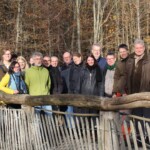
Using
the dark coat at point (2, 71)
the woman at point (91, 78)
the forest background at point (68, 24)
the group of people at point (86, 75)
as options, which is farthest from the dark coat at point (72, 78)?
the forest background at point (68, 24)

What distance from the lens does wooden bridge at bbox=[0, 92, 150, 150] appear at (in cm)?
380

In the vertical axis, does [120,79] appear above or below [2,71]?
below

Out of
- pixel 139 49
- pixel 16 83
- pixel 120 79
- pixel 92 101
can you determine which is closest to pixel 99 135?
pixel 92 101

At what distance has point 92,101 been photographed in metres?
4.09

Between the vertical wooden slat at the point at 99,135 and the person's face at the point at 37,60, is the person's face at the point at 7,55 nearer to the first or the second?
the person's face at the point at 37,60

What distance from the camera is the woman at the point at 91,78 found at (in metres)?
8.01

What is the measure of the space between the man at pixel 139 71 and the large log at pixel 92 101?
227 cm

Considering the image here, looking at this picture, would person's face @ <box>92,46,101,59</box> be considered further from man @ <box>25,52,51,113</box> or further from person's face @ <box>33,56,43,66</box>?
person's face @ <box>33,56,43,66</box>

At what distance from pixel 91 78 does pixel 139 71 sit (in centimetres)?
129

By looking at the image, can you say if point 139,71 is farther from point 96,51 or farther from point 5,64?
point 5,64

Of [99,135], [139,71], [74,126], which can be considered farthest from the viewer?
[139,71]

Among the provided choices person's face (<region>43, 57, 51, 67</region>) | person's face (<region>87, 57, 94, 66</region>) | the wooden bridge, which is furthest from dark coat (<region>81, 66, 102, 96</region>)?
the wooden bridge

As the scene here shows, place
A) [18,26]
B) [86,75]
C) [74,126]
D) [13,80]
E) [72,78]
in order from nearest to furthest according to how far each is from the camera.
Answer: [74,126]
[13,80]
[86,75]
[72,78]
[18,26]

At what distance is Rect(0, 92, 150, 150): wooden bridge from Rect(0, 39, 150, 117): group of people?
1.28 meters
